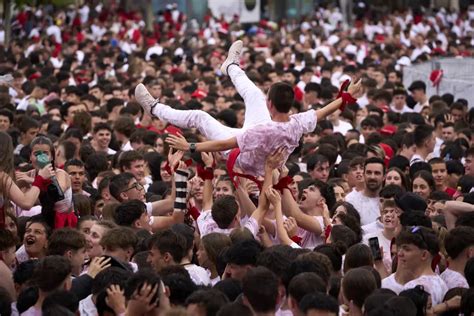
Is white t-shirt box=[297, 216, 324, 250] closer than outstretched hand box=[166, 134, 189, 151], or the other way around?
outstretched hand box=[166, 134, 189, 151]

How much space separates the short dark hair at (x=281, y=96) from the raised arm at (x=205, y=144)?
0.41 metres

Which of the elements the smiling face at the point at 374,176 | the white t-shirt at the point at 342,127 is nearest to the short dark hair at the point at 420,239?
the smiling face at the point at 374,176

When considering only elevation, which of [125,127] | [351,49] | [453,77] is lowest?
[351,49]

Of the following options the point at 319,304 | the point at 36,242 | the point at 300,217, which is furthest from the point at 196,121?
the point at 319,304

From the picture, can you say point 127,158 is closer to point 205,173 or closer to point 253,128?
point 205,173

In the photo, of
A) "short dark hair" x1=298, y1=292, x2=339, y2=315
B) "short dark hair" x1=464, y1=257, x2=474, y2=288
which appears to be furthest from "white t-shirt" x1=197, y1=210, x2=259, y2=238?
"short dark hair" x1=298, y1=292, x2=339, y2=315

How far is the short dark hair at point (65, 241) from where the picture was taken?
9719 millimetres

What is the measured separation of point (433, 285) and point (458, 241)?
536mm

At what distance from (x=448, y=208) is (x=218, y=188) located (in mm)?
2468

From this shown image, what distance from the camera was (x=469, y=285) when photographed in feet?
30.4

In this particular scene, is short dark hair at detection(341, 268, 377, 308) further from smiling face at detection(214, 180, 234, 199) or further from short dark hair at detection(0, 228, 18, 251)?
smiling face at detection(214, 180, 234, 199)

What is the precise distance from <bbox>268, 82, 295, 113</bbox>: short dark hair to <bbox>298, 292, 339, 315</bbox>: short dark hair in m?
2.97

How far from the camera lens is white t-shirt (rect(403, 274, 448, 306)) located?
9.27m

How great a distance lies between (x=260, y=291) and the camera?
26.2 ft
